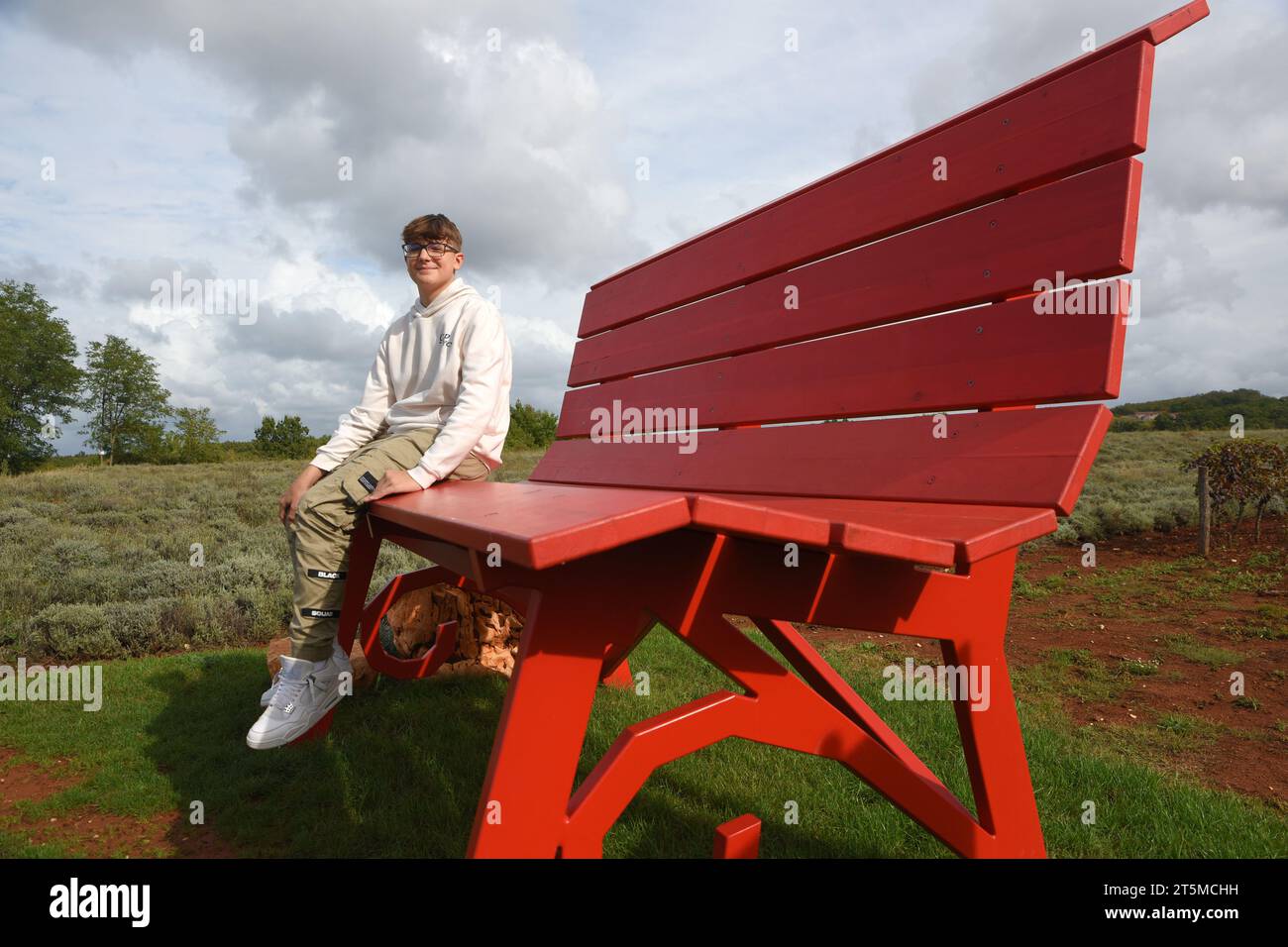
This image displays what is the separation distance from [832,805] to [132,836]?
93.4 inches

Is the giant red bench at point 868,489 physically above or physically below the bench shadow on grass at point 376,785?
above

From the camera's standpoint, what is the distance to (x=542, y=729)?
116cm

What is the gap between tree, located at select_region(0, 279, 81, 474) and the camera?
41.5m

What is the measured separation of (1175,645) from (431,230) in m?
5.21

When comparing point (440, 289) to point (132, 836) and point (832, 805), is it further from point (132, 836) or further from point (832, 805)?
point (832, 805)

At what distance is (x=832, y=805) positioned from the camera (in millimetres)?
2484

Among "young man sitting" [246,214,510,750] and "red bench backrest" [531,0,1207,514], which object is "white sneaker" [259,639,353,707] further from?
"red bench backrest" [531,0,1207,514]

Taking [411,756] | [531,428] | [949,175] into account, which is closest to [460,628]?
[411,756]

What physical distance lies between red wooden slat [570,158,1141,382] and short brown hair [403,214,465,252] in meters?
1.02

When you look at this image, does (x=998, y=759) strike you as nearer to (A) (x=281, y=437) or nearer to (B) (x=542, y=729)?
(B) (x=542, y=729)

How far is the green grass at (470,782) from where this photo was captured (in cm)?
230

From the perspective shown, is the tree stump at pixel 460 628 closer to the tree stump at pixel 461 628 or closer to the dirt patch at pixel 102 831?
the tree stump at pixel 461 628

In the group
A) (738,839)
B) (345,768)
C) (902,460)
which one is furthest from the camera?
(345,768)

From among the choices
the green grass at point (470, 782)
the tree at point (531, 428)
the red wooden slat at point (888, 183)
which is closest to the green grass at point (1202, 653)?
the green grass at point (470, 782)
